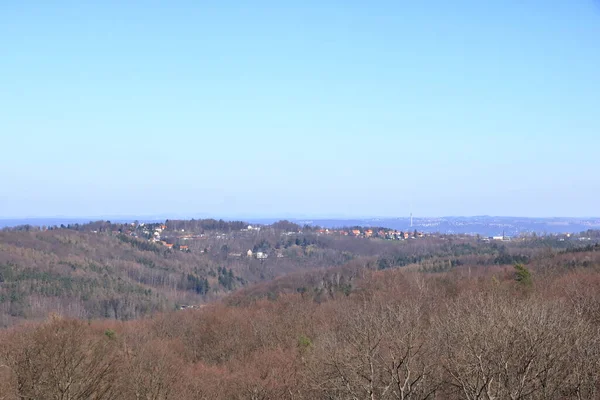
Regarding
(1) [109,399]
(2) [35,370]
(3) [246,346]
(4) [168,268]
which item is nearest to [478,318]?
(1) [109,399]

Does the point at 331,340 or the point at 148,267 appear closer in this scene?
the point at 331,340

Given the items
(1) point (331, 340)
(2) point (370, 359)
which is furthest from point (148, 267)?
(2) point (370, 359)

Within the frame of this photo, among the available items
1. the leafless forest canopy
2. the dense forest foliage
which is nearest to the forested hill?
the leafless forest canopy

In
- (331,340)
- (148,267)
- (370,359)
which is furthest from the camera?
(148,267)

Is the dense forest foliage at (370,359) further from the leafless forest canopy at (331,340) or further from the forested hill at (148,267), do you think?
the forested hill at (148,267)

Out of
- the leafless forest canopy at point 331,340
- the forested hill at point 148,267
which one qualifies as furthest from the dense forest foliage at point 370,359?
the forested hill at point 148,267

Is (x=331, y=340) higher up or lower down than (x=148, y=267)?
higher up

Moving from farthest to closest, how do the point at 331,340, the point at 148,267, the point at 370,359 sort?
the point at 148,267 → the point at 331,340 → the point at 370,359

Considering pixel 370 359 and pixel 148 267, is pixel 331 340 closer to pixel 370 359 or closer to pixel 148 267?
pixel 370 359

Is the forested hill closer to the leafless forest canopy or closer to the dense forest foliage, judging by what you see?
the leafless forest canopy
